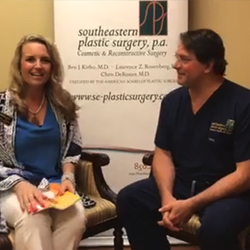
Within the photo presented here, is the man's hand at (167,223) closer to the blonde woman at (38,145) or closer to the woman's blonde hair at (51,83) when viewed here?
A: the blonde woman at (38,145)

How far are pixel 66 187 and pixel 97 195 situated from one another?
0.28 metres

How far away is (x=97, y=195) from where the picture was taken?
3.00 meters

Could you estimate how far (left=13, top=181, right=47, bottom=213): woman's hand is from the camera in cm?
258

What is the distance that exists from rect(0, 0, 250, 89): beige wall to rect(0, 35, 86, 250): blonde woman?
2.00ft

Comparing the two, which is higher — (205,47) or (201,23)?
(201,23)

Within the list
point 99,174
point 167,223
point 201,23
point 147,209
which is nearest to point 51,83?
point 99,174

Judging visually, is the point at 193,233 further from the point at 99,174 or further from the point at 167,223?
the point at 99,174

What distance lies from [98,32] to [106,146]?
0.68 meters

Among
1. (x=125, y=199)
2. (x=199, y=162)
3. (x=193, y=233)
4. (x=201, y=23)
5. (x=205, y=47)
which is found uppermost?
(x=201, y=23)

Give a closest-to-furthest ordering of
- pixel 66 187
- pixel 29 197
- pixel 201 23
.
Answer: pixel 29 197
pixel 66 187
pixel 201 23

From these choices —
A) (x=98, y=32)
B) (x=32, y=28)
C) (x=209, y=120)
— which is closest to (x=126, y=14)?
(x=98, y=32)

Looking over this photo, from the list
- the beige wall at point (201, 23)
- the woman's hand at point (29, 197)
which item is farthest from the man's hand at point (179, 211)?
the beige wall at point (201, 23)

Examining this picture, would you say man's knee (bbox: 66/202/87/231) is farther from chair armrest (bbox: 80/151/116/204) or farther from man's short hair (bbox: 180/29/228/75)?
man's short hair (bbox: 180/29/228/75)

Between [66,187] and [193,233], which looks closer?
[193,233]
